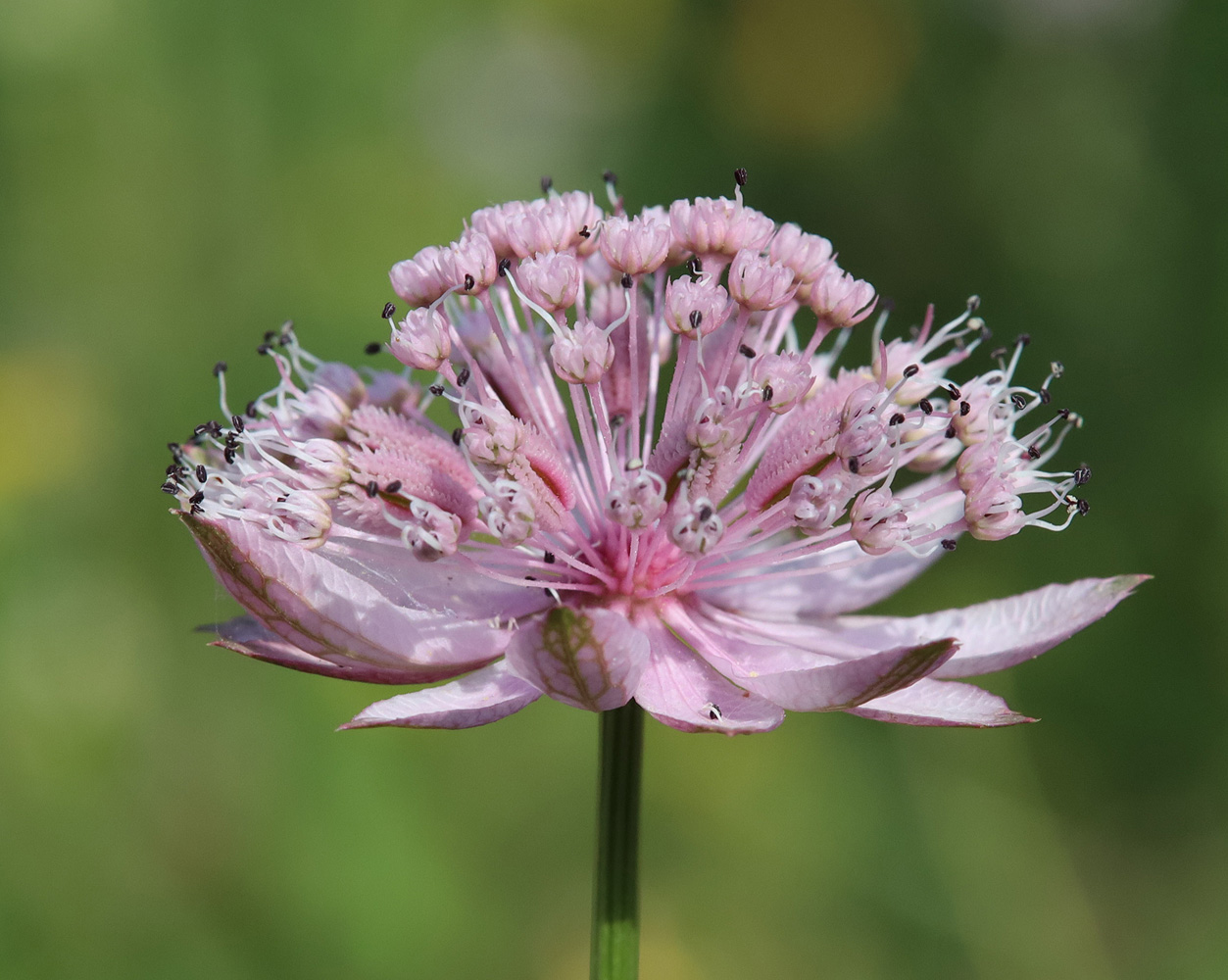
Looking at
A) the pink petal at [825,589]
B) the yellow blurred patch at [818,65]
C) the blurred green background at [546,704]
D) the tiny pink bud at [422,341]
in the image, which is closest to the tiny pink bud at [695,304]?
the tiny pink bud at [422,341]

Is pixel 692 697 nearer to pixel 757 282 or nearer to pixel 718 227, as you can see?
pixel 757 282

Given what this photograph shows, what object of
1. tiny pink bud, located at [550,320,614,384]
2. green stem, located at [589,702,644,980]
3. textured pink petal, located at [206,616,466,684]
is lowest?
green stem, located at [589,702,644,980]

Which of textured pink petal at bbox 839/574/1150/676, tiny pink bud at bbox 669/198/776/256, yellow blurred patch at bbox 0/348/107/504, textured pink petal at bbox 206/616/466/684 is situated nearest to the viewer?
textured pink petal at bbox 206/616/466/684

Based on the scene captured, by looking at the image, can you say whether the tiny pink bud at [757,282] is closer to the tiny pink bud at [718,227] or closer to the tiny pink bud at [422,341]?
the tiny pink bud at [718,227]

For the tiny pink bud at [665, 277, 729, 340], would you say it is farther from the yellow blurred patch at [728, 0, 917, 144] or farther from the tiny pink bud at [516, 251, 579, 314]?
the yellow blurred patch at [728, 0, 917, 144]

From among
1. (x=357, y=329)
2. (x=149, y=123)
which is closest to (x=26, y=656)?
(x=357, y=329)

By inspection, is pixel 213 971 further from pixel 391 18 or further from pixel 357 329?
pixel 391 18

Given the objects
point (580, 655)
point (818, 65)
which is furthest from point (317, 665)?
point (818, 65)

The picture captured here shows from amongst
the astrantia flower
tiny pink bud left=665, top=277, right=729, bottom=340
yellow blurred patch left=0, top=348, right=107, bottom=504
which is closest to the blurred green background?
yellow blurred patch left=0, top=348, right=107, bottom=504
